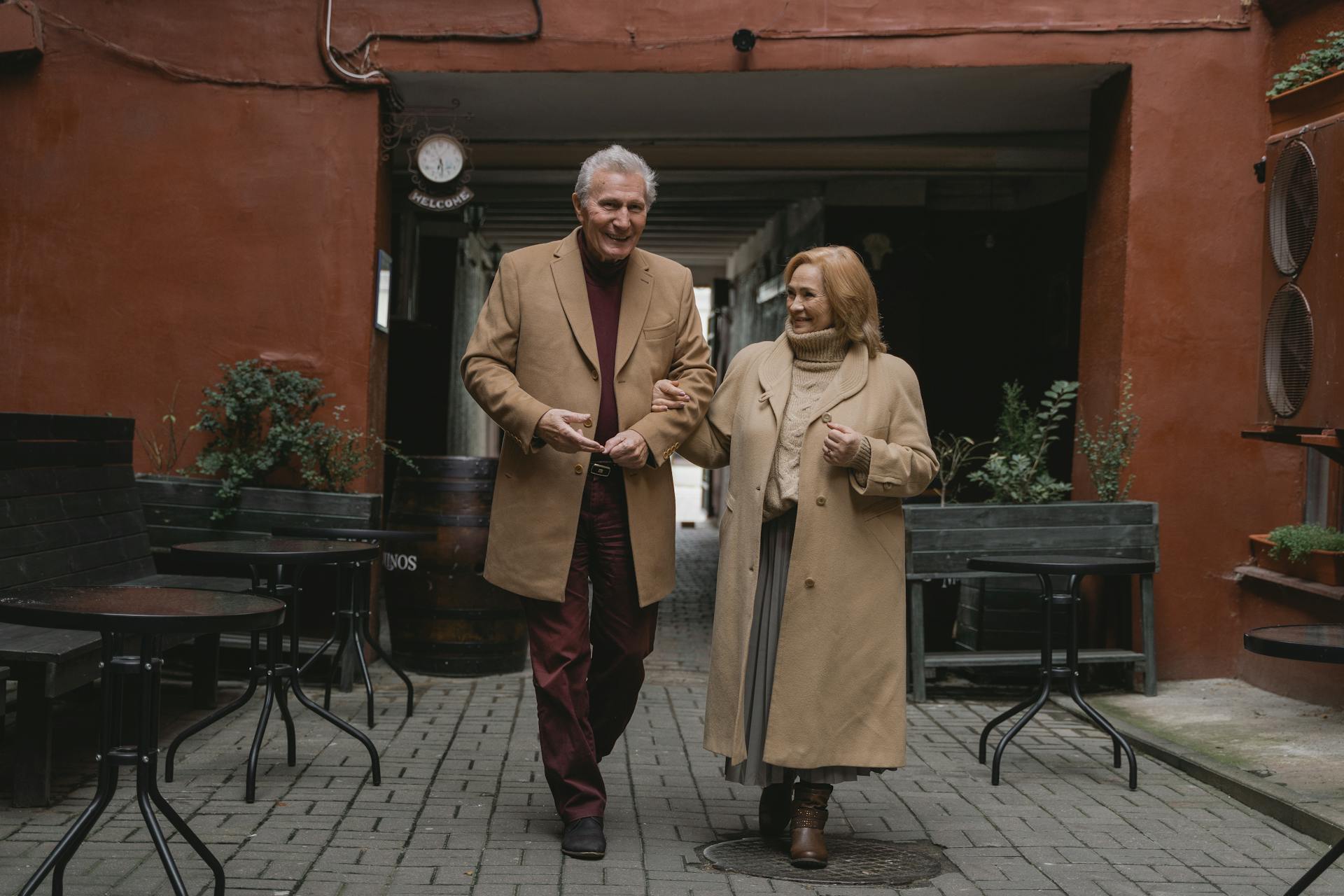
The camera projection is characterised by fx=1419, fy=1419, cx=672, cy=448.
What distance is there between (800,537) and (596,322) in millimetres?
935

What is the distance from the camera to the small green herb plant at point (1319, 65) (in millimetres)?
6008

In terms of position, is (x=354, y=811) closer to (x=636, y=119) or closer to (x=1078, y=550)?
(x=1078, y=550)

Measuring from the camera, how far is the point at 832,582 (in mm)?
4090

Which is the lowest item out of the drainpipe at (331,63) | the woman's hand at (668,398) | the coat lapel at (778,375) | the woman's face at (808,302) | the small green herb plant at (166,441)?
the small green herb plant at (166,441)

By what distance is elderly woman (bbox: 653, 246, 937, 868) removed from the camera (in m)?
4.05

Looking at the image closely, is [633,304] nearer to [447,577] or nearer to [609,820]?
[609,820]

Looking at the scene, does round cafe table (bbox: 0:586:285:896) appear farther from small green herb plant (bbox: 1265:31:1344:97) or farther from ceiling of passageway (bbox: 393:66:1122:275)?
small green herb plant (bbox: 1265:31:1344:97)

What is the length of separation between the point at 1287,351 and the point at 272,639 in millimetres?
3973

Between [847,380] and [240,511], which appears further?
[240,511]

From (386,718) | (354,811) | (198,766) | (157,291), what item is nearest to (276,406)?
(157,291)

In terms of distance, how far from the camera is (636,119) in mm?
8531

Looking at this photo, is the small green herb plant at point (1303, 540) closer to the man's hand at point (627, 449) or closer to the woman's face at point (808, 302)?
the woman's face at point (808, 302)

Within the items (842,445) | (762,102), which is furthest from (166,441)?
(842,445)

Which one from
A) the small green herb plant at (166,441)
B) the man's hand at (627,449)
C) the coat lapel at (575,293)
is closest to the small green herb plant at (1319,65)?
the coat lapel at (575,293)
